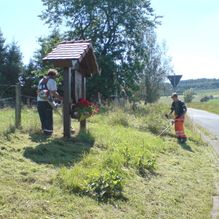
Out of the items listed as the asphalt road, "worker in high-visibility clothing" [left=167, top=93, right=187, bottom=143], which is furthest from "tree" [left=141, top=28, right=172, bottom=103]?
"worker in high-visibility clothing" [left=167, top=93, right=187, bottom=143]

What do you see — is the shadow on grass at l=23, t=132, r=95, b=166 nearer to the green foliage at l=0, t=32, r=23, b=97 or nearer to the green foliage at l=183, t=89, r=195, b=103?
the green foliage at l=0, t=32, r=23, b=97

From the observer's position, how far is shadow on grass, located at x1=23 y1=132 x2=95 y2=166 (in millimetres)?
8070

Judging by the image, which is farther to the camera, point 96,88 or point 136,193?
point 96,88

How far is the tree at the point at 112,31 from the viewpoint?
33.2 meters

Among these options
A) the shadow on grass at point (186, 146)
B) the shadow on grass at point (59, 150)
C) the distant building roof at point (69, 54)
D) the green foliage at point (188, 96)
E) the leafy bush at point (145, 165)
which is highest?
the distant building roof at point (69, 54)

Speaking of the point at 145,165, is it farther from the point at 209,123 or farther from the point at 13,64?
the point at 13,64

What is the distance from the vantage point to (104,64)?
106ft

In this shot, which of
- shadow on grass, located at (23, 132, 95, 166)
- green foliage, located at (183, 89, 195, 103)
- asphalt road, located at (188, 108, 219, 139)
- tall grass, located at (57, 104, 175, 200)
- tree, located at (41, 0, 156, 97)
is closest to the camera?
tall grass, located at (57, 104, 175, 200)

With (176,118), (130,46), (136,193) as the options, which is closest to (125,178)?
(136,193)

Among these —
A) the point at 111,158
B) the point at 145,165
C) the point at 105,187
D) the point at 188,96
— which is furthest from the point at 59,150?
the point at 188,96

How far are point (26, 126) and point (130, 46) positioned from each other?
24831 millimetres

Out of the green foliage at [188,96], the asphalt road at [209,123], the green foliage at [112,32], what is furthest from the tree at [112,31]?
the green foliage at [188,96]

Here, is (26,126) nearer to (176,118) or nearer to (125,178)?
(125,178)

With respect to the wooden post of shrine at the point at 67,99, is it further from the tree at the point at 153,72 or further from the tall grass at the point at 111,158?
the tree at the point at 153,72
